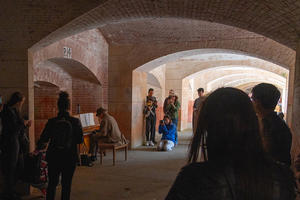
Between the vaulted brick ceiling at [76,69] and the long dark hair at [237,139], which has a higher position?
the vaulted brick ceiling at [76,69]

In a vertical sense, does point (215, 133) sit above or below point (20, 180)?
above

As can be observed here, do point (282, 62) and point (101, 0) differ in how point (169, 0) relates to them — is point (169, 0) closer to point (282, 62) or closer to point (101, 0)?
point (101, 0)

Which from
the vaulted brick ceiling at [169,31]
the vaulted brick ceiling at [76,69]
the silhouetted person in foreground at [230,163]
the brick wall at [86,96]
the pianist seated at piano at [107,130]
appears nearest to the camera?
the silhouetted person in foreground at [230,163]

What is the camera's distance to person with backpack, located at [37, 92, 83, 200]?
2762 millimetres

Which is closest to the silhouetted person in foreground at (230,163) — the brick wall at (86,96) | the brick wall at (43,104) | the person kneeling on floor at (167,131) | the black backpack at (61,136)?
the black backpack at (61,136)

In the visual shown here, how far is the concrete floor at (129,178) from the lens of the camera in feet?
12.2

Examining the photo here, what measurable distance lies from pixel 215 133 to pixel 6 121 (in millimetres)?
3182

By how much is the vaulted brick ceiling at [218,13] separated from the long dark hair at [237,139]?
7.42 feet

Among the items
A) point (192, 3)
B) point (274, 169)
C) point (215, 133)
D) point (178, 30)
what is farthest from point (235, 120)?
point (178, 30)

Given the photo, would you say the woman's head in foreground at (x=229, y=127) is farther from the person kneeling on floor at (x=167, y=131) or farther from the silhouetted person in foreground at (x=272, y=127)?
the person kneeling on floor at (x=167, y=131)

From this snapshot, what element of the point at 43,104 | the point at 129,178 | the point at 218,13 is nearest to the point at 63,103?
the point at 129,178

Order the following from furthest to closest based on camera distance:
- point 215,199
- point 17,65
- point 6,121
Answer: point 17,65, point 6,121, point 215,199

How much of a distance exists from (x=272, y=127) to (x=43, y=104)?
7.13m

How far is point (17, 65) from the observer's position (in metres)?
3.59
